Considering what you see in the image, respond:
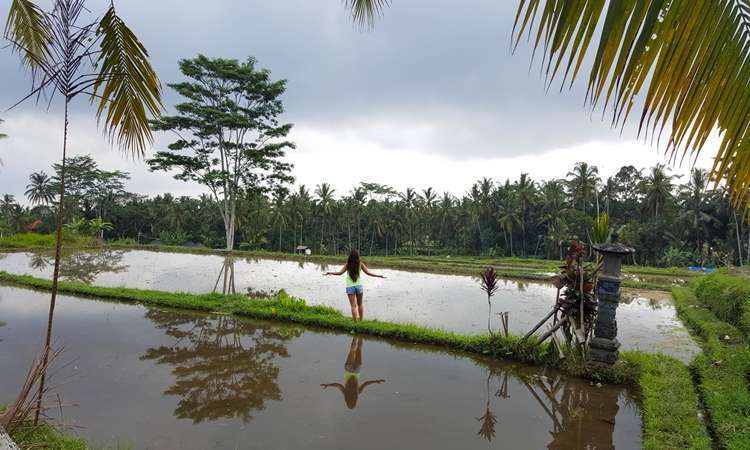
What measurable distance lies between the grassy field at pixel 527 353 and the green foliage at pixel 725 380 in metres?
0.18

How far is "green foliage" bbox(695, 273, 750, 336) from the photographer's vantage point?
832cm

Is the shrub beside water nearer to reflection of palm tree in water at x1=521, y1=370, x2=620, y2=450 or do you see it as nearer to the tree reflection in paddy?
the tree reflection in paddy

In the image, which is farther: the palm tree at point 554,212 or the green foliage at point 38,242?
the palm tree at point 554,212

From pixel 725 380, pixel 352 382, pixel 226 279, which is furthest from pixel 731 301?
pixel 226 279

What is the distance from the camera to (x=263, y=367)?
5.76 meters

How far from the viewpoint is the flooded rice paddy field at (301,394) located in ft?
12.9

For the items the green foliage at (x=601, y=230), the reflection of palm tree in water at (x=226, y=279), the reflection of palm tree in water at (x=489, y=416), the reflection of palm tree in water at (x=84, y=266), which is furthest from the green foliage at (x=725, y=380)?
the reflection of palm tree in water at (x=84, y=266)

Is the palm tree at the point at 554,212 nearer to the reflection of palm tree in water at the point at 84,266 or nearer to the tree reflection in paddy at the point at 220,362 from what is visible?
the reflection of palm tree in water at the point at 84,266

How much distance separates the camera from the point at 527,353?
6211 millimetres

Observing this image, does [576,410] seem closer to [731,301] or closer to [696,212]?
[731,301]

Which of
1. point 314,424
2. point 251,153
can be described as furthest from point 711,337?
point 251,153

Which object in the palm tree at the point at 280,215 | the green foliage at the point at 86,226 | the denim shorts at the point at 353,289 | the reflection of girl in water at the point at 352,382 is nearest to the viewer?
the reflection of girl in water at the point at 352,382

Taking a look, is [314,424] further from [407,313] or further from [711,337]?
[711,337]

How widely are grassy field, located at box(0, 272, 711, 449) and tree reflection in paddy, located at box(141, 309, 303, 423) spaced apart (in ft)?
1.95
